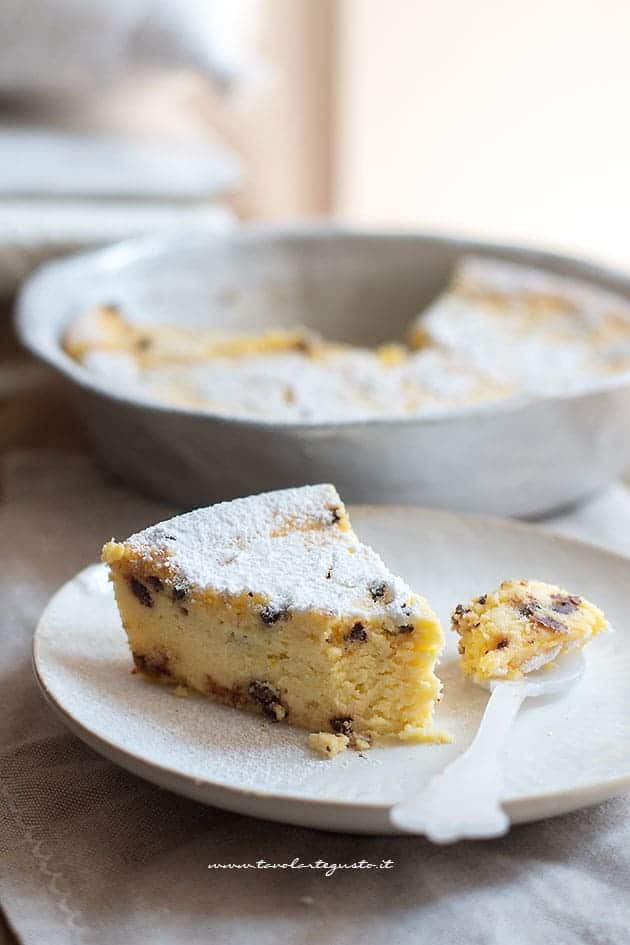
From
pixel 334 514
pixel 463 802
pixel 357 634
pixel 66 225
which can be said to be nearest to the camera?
pixel 463 802

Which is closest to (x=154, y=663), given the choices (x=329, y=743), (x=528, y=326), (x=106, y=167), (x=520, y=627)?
(x=329, y=743)

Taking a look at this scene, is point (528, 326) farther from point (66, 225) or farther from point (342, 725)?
point (342, 725)

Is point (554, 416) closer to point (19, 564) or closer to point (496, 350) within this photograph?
point (496, 350)

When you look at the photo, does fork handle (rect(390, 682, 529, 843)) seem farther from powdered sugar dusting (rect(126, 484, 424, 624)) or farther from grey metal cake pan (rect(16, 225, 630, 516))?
grey metal cake pan (rect(16, 225, 630, 516))

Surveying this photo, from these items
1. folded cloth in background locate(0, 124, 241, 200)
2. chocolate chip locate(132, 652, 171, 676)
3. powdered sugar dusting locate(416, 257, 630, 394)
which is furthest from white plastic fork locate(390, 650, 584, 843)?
folded cloth in background locate(0, 124, 241, 200)

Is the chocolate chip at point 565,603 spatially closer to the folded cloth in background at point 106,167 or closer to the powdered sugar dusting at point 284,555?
the powdered sugar dusting at point 284,555
